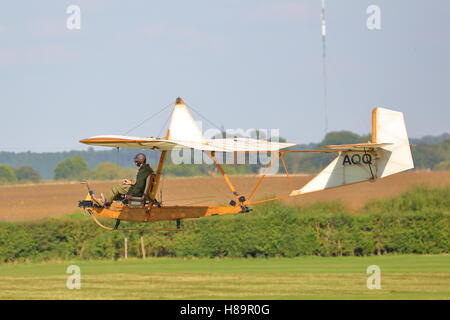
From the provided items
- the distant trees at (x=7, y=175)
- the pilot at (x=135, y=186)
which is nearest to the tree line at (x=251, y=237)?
the distant trees at (x=7, y=175)

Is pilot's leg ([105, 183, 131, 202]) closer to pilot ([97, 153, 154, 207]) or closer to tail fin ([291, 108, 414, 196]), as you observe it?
pilot ([97, 153, 154, 207])

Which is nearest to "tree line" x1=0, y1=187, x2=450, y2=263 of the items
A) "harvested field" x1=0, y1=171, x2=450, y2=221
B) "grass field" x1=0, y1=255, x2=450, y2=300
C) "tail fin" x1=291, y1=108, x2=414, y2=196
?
"grass field" x1=0, y1=255, x2=450, y2=300

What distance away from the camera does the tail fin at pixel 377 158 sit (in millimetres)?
28141

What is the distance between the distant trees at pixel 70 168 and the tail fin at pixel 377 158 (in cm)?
3399

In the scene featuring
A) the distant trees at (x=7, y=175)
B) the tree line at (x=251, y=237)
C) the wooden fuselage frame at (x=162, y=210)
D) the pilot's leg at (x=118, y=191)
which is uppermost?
the distant trees at (x=7, y=175)

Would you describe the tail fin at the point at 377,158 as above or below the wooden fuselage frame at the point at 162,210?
above

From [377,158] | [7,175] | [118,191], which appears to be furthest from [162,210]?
[7,175]

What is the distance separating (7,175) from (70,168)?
6513 millimetres

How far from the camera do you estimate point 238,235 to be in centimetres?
4678

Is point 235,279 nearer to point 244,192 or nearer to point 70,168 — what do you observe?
point 244,192

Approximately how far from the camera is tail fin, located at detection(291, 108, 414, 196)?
28141 mm

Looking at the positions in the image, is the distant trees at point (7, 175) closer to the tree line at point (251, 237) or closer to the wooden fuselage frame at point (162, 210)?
the tree line at point (251, 237)

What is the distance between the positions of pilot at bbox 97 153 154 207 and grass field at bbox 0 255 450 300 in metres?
7.23
